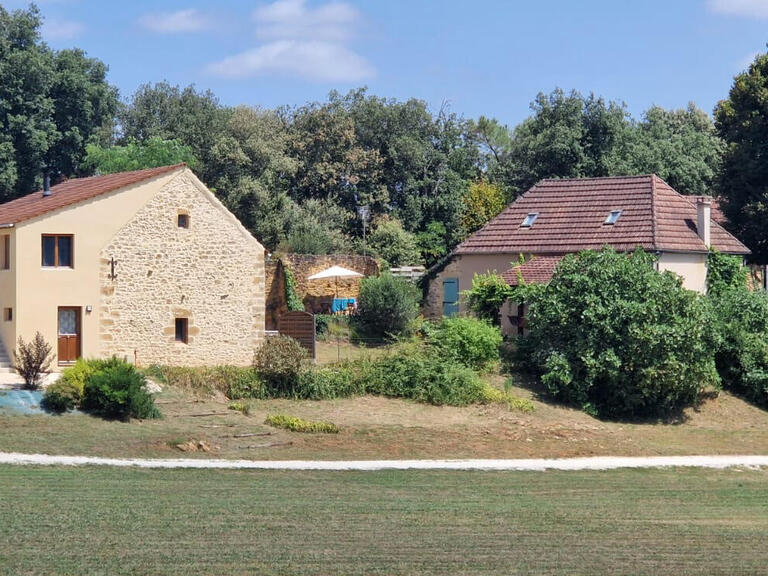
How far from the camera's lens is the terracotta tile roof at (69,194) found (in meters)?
Answer: 35.5

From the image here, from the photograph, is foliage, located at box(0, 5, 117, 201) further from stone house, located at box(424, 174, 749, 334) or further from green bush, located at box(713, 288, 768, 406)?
green bush, located at box(713, 288, 768, 406)

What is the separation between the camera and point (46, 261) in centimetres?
3528

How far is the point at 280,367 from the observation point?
1366 inches

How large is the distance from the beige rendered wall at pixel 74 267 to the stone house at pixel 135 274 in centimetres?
3

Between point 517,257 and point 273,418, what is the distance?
52.7 feet

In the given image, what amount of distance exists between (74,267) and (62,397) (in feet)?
19.8

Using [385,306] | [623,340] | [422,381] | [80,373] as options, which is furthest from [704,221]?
[80,373]

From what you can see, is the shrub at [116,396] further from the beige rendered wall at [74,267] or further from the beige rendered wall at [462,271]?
the beige rendered wall at [462,271]

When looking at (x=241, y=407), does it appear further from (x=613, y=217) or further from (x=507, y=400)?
→ (x=613, y=217)

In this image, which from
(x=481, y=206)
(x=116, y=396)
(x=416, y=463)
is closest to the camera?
(x=416, y=463)

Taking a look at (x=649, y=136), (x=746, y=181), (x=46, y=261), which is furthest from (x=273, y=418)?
(x=649, y=136)

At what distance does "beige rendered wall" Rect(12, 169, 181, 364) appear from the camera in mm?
34719

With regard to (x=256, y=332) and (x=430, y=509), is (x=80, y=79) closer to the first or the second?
(x=256, y=332)

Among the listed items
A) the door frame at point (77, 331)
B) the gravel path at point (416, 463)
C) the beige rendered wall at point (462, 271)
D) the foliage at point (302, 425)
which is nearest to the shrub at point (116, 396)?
the foliage at point (302, 425)
